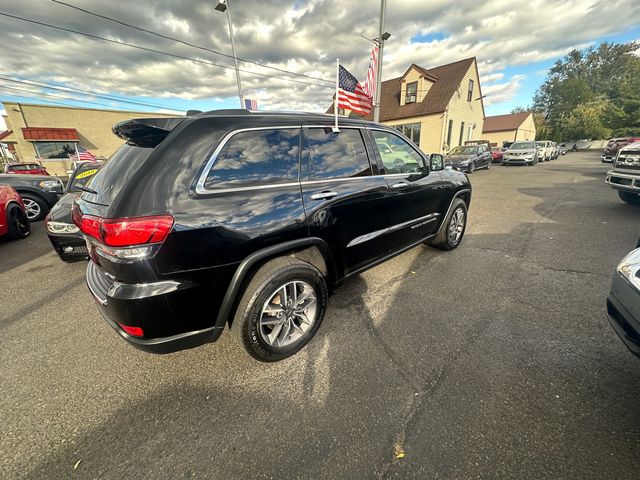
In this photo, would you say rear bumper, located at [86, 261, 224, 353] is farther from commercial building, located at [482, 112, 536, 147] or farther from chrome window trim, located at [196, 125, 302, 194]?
commercial building, located at [482, 112, 536, 147]

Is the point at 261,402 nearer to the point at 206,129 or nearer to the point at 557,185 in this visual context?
the point at 206,129

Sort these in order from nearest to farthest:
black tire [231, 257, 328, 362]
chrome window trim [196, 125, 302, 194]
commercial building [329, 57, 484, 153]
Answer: chrome window trim [196, 125, 302, 194]
black tire [231, 257, 328, 362]
commercial building [329, 57, 484, 153]

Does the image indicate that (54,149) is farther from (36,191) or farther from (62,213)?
(62,213)

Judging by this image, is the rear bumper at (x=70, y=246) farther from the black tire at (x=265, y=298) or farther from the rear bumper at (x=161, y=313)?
the black tire at (x=265, y=298)

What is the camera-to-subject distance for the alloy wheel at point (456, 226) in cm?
428

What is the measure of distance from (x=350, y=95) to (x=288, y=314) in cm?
369

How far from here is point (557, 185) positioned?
34.2 feet

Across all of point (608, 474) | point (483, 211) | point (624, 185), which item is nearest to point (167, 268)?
point (608, 474)

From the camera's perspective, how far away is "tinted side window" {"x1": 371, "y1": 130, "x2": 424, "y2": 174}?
120 inches

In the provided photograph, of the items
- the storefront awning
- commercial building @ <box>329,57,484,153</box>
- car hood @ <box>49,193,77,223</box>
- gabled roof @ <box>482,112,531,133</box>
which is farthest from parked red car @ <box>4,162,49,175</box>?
gabled roof @ <box>482,112,531,133</box>

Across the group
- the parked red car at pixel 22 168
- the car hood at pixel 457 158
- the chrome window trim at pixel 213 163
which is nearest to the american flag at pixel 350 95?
the chrome window trim at pixel 213 163

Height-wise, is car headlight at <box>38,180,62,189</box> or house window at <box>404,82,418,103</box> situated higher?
house window at <box>404,82,418,103</box>

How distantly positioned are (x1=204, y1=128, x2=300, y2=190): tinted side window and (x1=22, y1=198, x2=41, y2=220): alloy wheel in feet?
26.3

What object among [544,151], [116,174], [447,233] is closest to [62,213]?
[116,174]
